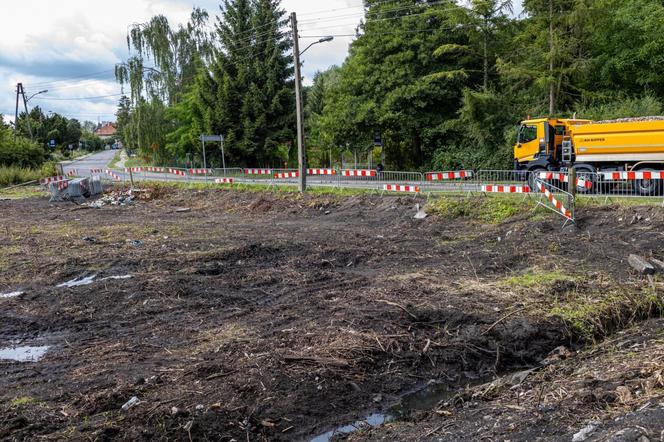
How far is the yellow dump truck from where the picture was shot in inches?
656

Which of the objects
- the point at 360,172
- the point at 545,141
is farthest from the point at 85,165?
the point at 545,141

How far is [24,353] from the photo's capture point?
696cm

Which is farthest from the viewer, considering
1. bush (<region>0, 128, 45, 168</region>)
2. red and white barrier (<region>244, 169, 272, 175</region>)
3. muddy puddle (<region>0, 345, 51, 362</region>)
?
bush (<region>0, 128, 45, 168</region>)

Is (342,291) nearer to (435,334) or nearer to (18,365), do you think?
(435,334)

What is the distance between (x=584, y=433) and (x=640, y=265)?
250 inches

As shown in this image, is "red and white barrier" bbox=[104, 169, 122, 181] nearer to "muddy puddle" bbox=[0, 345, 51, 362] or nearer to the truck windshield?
the truck windshield

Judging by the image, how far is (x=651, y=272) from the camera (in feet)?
29.6

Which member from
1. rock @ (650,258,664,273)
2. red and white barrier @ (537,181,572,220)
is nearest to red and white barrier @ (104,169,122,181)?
red and white barrier @ (537,181,572,220)

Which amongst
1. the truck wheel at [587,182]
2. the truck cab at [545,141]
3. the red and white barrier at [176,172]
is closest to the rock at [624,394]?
the truck wheel at [587,182]

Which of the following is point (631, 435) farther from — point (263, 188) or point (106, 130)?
point (106, 130)

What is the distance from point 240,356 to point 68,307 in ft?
12.9

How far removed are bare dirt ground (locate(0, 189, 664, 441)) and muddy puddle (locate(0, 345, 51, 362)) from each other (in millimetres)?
192

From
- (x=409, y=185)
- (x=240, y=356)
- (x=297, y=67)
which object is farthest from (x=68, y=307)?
(x=297, y=67)

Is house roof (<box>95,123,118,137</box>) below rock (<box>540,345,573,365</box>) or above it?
above
